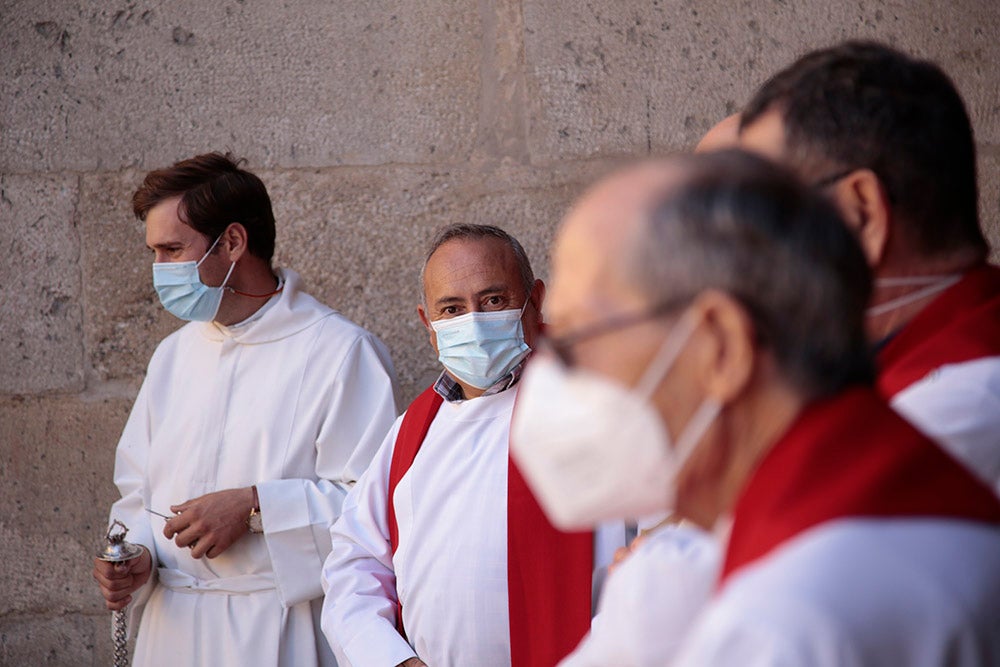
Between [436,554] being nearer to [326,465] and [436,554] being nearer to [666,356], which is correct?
[326,465]

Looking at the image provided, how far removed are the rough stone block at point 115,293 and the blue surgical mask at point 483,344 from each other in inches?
77.3

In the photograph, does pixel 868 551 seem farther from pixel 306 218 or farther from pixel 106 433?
pixel 106 433

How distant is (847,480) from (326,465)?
2.99m

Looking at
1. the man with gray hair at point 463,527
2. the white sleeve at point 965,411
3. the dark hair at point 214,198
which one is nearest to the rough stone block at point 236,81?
the dark hair at point 214,198

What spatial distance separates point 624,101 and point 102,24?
7.35 ft

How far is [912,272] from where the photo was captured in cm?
193

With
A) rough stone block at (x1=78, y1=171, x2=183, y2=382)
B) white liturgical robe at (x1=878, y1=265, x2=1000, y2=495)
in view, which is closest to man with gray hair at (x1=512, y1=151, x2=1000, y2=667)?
white liturgical robe at (x1=878, y1=265, x2=1000, y2=495)

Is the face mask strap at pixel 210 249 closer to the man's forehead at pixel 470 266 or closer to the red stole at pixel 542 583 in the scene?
the man's forehead at pixel 470 266

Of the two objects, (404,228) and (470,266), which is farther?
(404,228)

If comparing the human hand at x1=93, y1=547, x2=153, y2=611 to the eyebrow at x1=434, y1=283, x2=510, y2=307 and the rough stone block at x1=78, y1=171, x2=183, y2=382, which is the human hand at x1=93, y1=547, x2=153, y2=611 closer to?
the rough stone block at x1=78, y1=171, x2=183, y2=382

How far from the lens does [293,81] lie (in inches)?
193

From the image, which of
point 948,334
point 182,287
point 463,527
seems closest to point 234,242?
point 182,287

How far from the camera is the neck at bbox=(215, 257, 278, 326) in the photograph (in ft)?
14.0

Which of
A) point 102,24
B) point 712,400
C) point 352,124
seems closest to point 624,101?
point 352,124
